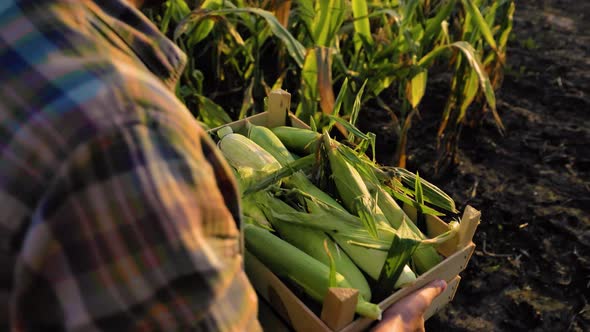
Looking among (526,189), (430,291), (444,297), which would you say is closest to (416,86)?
(526,189)

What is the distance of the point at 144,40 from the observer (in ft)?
2.27

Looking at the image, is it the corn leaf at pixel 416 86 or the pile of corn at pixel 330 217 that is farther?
the corn leaf at pixel 416 86

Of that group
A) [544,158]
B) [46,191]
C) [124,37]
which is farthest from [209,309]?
[544,158]

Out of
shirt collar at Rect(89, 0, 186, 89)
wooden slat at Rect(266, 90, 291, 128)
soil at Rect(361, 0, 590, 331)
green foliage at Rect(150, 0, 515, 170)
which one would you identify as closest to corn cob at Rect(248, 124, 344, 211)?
wooden slat at Rect(266, 90, 291, 128)

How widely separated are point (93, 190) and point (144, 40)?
25 centimetres

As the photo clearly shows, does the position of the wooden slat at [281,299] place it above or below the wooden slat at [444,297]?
above

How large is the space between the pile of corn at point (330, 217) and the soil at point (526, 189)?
2.86 feet

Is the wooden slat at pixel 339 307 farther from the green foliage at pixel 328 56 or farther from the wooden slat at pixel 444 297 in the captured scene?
the green foliage at pixel 328 56

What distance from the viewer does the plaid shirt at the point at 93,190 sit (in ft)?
1.71

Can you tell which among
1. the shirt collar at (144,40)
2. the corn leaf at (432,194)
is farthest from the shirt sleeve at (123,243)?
the corn leaf at (432,194)

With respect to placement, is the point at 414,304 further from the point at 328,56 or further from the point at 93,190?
the point at 328,56

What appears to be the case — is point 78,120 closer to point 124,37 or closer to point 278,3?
point 124,37

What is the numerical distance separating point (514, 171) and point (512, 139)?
0.31m

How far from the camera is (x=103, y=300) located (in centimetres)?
→ 54
